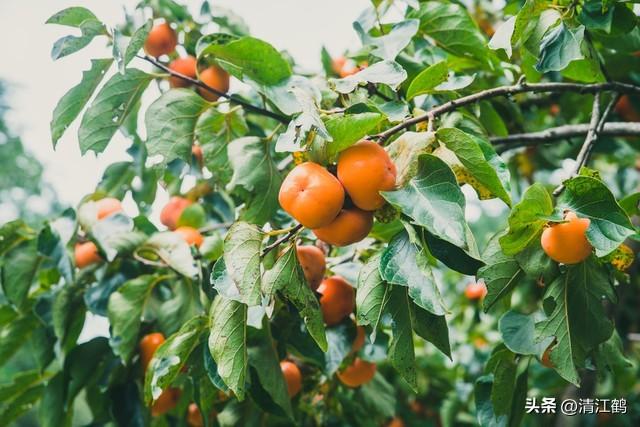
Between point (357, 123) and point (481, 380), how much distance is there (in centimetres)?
59

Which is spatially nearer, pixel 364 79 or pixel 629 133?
pixel 364 79

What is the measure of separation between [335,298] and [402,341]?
320 mm

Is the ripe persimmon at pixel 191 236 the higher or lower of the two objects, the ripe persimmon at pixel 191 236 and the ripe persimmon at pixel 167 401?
the higher

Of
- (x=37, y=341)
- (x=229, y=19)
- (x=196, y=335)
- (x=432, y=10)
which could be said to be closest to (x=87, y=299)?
(x=37, y=341)

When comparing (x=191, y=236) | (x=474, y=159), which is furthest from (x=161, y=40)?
(x=474, y=159)

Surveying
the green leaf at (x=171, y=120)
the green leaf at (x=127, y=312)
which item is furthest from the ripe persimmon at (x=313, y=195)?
the green leaf at (x=127, y=312)

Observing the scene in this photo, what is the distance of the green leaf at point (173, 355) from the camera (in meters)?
1.00

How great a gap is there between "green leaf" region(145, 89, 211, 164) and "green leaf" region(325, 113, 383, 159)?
0.44m

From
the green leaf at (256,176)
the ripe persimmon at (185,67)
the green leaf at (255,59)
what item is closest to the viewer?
the green leaf at (255,59)

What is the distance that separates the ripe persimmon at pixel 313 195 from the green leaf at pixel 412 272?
9 centimetres

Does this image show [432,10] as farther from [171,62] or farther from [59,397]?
[59,397]

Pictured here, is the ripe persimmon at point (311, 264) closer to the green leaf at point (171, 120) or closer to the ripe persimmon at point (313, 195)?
the ripe persimmon at point (313, 195)

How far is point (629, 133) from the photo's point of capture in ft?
3.86

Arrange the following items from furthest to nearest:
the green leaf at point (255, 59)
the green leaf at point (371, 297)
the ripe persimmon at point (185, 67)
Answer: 1. the ripe persimmon at point (185, 67)
2. the green leaf at point (255, 59)
3. the green leaf at point (371, 297)
